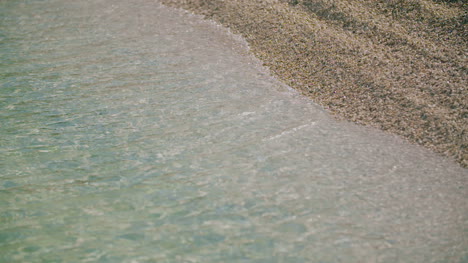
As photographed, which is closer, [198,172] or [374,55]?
[198,172]

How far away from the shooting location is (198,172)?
10.5 feet

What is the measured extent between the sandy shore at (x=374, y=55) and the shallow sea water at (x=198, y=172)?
0.66ft

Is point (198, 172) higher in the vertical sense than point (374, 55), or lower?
lower

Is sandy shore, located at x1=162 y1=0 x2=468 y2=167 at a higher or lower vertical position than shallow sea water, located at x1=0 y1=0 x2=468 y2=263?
higher

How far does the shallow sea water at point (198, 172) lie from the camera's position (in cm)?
262

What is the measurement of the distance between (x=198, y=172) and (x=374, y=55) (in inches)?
86.8

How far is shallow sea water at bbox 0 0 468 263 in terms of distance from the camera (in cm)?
262

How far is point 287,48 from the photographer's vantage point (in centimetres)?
475

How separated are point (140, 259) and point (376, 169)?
1.66 metres

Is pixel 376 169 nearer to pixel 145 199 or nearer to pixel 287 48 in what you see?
pixel 145 199

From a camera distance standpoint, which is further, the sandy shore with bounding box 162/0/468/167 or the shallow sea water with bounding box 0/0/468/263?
the sandy shore with bounding box 162/0/468/167

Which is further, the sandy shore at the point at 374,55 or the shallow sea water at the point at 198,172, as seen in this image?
the sandy shore at the point at 374,55

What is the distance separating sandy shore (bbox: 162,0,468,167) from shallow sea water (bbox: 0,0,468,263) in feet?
0.66

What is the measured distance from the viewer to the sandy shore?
11.9ft
